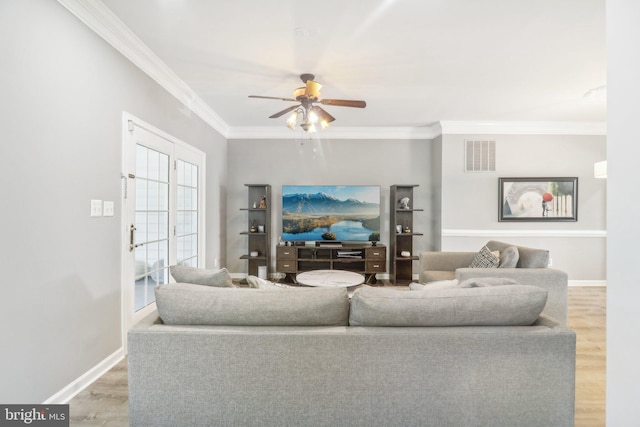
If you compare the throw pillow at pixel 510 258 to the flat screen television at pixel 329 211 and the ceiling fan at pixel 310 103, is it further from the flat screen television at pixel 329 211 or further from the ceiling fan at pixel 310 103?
the flat screen television at pixel 329 211

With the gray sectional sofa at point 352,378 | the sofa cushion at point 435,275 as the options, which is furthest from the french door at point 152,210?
the sofa cushion at point 435,275

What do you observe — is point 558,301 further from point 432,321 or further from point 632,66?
point 632,66

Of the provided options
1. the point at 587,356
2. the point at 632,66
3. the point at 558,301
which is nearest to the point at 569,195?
the point at 558,301

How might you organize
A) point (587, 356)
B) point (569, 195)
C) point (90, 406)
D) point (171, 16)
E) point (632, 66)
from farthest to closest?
1. point (569, 195)
2. point (587, 356)
3. point (171, 16)
4. point (90, 406)
5. point (632, 66)

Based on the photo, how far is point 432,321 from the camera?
156cm

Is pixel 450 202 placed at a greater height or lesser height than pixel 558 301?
greater

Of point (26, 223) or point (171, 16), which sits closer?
point (26, 223)

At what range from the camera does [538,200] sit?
198 inches

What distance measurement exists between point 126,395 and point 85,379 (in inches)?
12.9

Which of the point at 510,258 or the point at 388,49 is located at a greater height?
the point at 388,49

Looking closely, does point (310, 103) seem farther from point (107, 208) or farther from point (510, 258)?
point (510, 258)

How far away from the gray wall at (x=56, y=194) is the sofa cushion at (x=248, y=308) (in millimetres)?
806

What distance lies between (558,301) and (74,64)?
4.24 meters

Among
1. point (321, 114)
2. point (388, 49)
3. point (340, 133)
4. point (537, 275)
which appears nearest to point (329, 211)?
point (340, 133)
